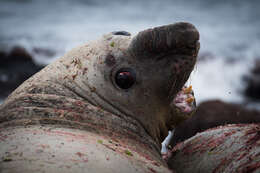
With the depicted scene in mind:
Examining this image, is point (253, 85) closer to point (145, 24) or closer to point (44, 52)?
point (145, 24)

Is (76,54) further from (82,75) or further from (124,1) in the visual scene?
(124,1)

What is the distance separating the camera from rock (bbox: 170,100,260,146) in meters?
6.48

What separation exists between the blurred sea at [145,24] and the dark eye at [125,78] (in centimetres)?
702

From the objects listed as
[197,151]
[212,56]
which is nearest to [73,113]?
[197,151]

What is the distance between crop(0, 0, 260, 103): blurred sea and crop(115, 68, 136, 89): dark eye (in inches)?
277

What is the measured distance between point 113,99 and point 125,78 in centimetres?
25

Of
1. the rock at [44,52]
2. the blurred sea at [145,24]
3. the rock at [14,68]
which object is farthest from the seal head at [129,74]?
the rock at [44,52]

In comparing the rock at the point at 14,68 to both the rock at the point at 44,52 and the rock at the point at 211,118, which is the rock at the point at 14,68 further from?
the rock at the point at 211,118

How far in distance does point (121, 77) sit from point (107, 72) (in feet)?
0.50

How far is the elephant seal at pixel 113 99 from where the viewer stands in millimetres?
2336

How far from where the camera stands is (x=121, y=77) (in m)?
3.00

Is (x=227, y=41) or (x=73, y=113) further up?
(x=73, y=113)

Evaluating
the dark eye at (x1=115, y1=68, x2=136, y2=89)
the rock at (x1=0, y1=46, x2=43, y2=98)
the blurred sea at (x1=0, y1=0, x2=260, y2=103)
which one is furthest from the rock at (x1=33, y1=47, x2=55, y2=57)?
the dark eye at (x1=115, y1=68, x2=136, y2=89)

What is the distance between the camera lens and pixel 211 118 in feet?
22.0
